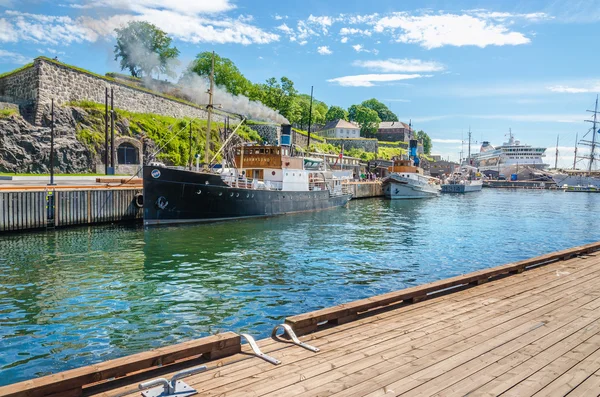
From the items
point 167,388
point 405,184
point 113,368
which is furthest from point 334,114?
point 167,388

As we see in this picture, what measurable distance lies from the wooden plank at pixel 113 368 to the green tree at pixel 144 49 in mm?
86126

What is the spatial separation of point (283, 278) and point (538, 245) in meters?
16.1

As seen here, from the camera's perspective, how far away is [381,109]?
511 feet

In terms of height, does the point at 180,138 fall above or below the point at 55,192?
above

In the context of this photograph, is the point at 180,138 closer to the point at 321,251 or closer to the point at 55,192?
the point at 55,192

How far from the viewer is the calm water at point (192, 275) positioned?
30.7 ft

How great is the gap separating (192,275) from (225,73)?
2750 inches

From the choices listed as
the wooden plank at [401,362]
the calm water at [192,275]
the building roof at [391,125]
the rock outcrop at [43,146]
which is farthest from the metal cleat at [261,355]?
the building roof at [391,125]

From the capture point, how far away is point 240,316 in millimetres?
10594

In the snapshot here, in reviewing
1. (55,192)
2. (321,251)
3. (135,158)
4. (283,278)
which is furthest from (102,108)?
(283,278)

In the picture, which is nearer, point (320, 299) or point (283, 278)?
point (320, 299)

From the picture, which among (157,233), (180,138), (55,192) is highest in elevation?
(180,138)

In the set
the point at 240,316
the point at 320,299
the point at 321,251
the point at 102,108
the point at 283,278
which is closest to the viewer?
the point at 240,316

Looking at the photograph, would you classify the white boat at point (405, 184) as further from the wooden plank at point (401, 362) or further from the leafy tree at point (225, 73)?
the wooden plank at point (401, 362)
